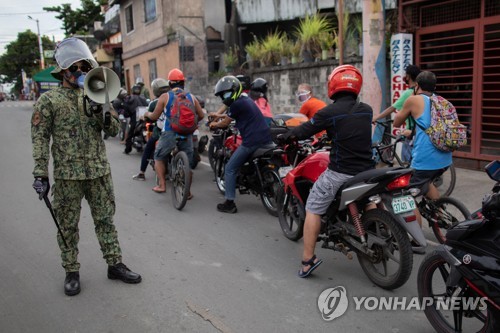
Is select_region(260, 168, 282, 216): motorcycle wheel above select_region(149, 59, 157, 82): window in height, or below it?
below

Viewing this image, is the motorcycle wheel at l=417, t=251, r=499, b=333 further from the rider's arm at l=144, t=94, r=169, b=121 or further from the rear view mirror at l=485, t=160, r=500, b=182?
the rider's arm at l=144, t=94, r=169, b=121

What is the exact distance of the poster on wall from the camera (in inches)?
331

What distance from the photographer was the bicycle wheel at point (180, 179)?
628 centimetres

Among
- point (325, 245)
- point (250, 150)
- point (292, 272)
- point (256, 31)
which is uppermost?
point (256, 31)

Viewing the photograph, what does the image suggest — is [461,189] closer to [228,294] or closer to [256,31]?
[228,294]

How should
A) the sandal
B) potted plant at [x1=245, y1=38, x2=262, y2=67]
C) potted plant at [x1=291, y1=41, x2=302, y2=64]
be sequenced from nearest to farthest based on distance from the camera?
1. the sandal
2. potted plant at [x1=291, y1=41, x2=302, y2=64]
3. potted plant at [x1=245, y1=38, x2=262, y2=67]

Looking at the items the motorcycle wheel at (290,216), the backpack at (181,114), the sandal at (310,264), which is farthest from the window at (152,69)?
the sandal at (310,264)

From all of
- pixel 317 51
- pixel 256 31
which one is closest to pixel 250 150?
pixel 317 51

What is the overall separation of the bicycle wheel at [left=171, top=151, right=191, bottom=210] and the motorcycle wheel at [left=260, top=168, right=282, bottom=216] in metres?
1.02

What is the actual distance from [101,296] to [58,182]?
987 mm

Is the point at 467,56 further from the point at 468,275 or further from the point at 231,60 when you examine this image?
the point at 231,60

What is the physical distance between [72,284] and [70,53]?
187 cm

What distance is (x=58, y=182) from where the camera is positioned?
3771 mm

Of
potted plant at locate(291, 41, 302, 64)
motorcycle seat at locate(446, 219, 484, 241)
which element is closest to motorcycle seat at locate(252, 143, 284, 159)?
motorcycle seat at locate(446, 219, 484, 241)
